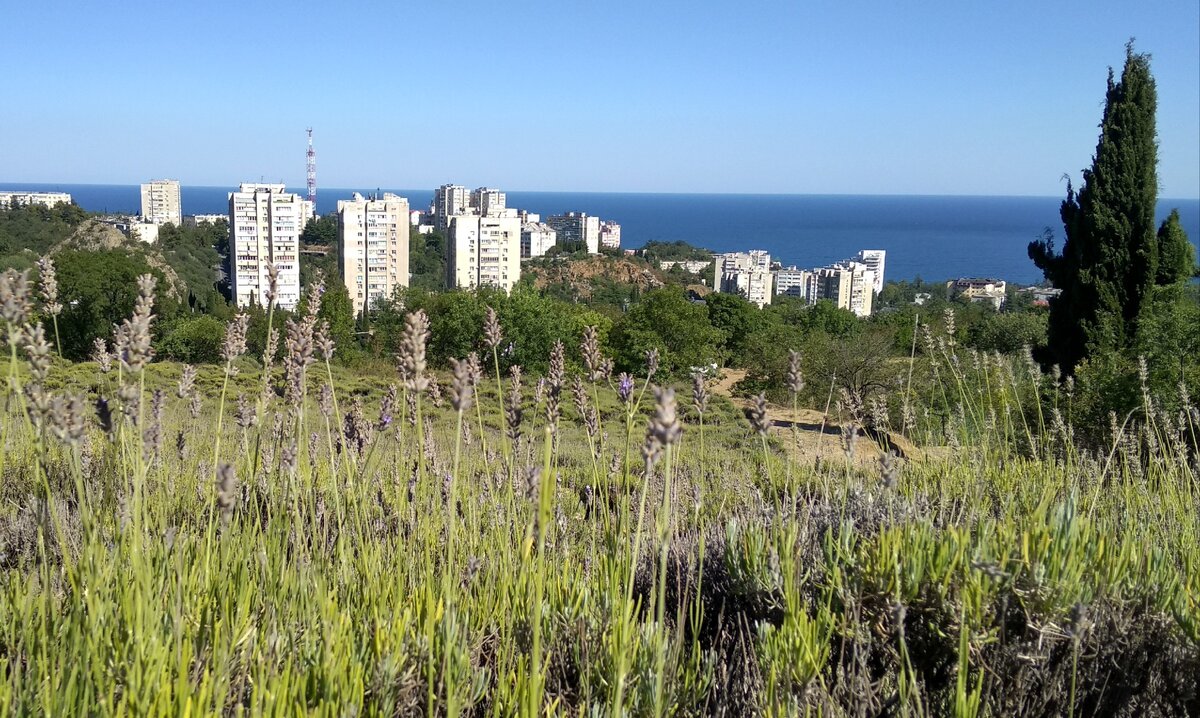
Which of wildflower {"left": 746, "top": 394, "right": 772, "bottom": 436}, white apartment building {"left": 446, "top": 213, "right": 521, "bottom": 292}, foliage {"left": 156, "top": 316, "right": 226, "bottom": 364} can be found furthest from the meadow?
white apartment building {"left": 446, "top": 213, "right": 521, "bottom": 292}

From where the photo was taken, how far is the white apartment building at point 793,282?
97312mm

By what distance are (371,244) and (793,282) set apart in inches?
2053

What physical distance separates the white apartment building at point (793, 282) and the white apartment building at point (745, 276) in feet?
Result: 16.6

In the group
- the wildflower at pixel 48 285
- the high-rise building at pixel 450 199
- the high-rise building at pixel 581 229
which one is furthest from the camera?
the high-rise building at pixel 581 229

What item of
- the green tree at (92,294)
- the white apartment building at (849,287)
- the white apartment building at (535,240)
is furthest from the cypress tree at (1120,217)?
the white apartment building at (535,240)

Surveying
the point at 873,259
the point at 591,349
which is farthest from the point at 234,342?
the point at 873,259

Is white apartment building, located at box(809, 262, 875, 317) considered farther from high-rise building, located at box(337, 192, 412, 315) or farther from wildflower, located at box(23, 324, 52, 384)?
wildflower, located at box(23, 324, 52, 384)

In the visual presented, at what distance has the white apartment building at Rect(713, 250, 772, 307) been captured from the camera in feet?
279

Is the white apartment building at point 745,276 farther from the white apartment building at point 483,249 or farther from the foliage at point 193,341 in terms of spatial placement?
the foliage at point 193,341

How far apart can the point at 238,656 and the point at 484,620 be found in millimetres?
487

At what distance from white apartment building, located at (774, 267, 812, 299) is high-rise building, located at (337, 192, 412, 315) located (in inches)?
1784

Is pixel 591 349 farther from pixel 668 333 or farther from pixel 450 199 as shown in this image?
pixel 450 199

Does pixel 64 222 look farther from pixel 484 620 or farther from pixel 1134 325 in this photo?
pixel 484 620

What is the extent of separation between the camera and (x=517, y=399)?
1.85m
